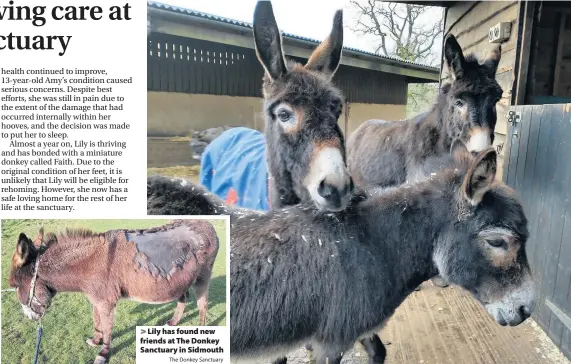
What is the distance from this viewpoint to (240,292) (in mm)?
1517

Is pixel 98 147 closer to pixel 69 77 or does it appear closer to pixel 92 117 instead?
pixel 92 117

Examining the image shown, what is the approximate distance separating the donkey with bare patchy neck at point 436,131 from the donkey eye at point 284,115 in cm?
62

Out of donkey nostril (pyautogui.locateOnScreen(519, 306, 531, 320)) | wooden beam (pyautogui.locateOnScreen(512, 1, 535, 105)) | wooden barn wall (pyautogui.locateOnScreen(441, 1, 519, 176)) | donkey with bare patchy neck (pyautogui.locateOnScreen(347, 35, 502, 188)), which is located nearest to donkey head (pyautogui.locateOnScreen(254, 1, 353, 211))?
donkey with bare patchy neck (pyautogui.locateOnScreen(347, 35, 502, 188))

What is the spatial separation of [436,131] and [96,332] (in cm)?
188

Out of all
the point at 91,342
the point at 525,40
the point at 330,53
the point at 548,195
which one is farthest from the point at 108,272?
the point at 525,40

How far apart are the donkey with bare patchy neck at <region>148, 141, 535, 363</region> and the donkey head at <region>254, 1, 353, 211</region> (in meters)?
0.19

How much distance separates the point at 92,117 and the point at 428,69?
1.59 metres

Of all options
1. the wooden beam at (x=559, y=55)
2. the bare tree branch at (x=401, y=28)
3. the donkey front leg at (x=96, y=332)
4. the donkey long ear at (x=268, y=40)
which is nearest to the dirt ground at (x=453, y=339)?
the donkey front leg at (x=96, y=332)

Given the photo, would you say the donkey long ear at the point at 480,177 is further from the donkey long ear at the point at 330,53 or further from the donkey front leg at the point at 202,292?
the donkey front leg at the point at 202,292

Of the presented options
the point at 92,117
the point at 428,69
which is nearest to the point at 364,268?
the point at 428,69

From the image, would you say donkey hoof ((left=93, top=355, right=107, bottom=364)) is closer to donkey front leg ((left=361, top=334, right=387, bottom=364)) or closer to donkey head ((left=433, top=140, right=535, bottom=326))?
donkey front leg ((left=361, top=334, right=387, bottom=364))

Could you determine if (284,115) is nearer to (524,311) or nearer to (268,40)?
(268,40)

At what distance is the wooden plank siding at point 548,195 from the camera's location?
6.59 feet

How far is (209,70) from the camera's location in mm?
1663
